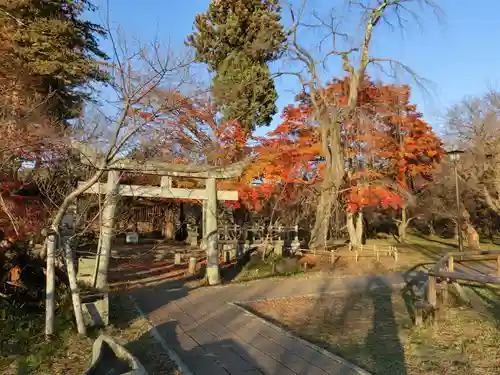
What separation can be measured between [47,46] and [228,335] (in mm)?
10840

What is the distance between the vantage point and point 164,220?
24.9 meters

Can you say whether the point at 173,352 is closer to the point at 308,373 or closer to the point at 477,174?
the point at 308,373

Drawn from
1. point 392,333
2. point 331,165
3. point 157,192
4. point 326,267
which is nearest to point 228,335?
point 392,333

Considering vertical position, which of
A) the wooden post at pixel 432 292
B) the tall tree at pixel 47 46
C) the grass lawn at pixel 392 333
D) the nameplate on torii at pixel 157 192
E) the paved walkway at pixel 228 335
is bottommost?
the grass lawn at pixel 392 333

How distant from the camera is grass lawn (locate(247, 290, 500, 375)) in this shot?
4887mm

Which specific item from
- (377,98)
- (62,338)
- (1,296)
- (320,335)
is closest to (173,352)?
(62,338)

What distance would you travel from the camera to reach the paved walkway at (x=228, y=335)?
185 inches

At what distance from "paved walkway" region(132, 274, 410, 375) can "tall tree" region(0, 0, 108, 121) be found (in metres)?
6.53

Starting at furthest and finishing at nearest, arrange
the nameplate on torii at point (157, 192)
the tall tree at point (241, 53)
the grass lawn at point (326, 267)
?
1. the tall tree at point (241, 53)
2. the grass lawn at point (326, 267)
3. the nameplate on torii at point (157, 192)

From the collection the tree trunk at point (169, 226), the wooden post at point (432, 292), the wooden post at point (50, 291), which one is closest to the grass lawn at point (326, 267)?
the wooden post at point (432, 292)

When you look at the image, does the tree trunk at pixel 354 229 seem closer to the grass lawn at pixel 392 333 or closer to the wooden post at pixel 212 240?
the wooden post at pixel 212 240

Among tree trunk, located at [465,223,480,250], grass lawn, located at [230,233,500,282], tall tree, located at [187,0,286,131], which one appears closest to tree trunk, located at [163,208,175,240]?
tall tree, located at [187,0,286,131]

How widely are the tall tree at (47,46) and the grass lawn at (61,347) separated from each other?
22.8ft

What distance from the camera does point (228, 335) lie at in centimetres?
598
